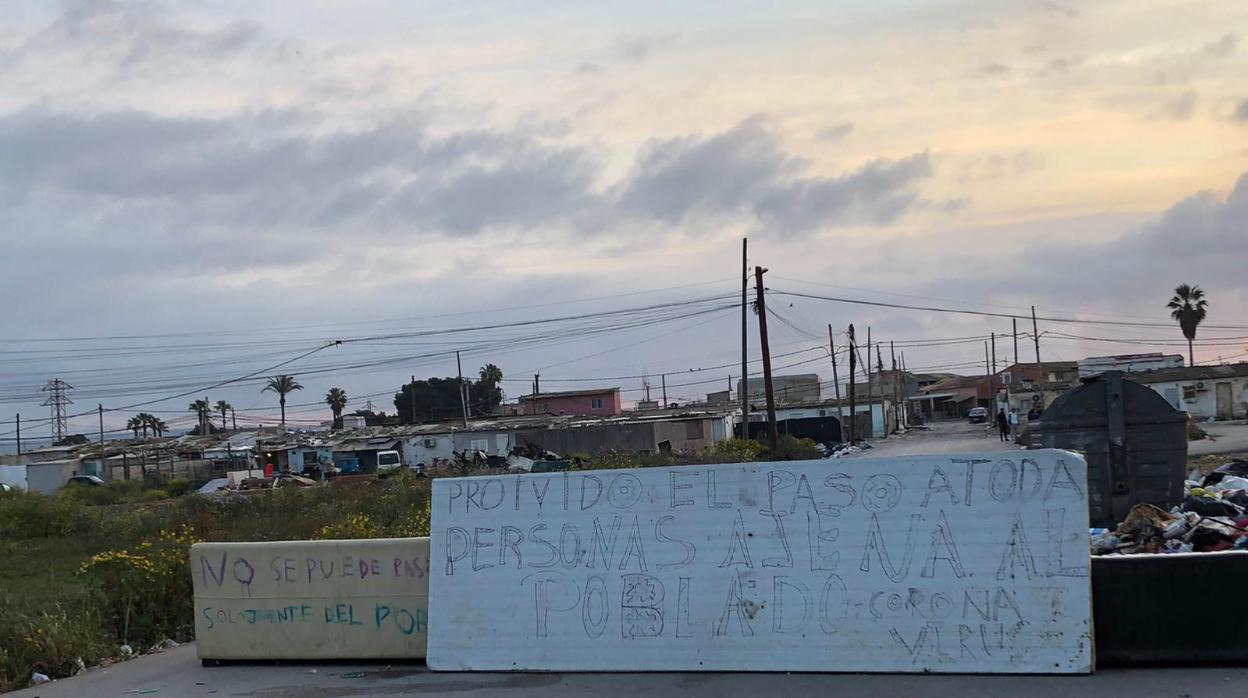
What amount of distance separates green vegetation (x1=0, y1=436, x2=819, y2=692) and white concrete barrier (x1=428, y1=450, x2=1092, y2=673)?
4.27m

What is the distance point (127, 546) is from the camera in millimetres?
25094

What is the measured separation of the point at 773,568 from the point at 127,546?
21.1m

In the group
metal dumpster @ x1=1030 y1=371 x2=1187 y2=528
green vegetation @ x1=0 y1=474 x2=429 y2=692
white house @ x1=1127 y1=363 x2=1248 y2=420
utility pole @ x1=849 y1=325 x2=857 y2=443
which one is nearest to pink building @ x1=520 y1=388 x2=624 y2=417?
utility pole @ x1=849 y1=325 x2=857 y2=443

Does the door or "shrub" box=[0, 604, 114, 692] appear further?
the door

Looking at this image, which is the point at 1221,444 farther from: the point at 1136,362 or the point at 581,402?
the point at 581,402

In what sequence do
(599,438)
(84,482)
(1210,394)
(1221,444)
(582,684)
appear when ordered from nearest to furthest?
(582,684), (1221,444), (599,438), (84,482), (1210,394)

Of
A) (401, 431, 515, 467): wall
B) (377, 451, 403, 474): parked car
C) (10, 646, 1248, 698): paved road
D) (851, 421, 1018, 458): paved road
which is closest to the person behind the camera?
(10, 646, 1248, 698): paved road

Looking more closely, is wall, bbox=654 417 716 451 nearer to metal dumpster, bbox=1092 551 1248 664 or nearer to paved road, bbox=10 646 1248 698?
paved road, bbox=10 646 1248 698

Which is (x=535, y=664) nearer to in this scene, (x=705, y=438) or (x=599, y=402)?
(x=705, y=438)

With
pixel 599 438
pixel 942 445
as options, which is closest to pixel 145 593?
pixel 942 445

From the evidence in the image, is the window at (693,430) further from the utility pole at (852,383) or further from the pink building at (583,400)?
the pink building at (583,400)

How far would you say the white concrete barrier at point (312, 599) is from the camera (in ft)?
30.6

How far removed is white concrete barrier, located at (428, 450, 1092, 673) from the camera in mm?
7809

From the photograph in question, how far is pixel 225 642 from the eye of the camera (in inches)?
384
